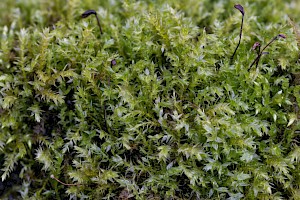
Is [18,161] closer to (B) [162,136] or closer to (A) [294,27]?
(B) [162,136]

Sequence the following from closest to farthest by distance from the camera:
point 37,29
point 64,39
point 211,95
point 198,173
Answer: point 198,173 → point 211,95 → point 64,39 → point 37,29

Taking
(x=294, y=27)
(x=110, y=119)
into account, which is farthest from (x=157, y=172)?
(x=294, y=27)

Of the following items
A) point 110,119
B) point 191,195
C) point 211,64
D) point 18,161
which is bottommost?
point 18,161

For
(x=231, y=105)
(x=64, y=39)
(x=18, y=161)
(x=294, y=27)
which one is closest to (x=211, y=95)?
(x=231, y=105)

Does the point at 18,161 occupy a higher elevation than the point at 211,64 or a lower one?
lower

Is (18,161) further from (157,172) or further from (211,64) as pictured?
(211,64)

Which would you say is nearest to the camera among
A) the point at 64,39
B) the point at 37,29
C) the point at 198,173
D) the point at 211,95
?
the point at 198,173

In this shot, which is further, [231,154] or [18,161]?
[18,161]
